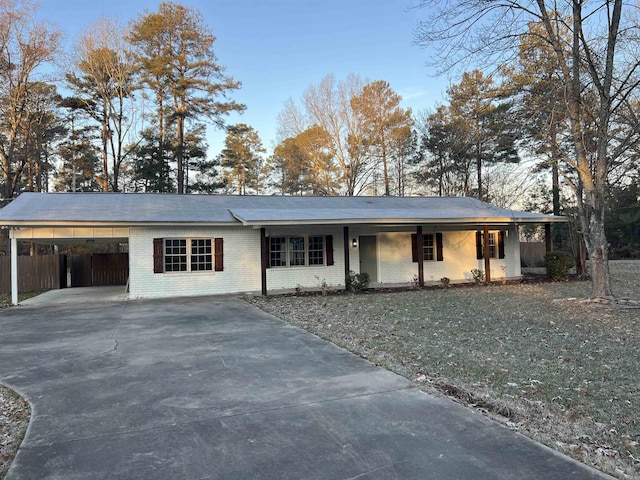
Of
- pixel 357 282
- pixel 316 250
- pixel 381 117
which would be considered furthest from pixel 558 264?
pixel 381 117

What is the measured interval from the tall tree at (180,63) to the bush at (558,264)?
1855 centimetres

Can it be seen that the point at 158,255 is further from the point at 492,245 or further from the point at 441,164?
the point at 441,164

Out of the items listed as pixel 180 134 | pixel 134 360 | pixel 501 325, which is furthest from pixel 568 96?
pixel 180 134

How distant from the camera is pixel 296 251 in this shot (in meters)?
14.4

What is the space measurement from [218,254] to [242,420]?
1015cm

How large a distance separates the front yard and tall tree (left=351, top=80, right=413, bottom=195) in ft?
56.8

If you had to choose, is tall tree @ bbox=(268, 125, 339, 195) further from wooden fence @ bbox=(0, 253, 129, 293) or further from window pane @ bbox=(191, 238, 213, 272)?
window pane @ bbox=(191, 238, 213, 272)

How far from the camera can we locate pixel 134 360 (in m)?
5.48

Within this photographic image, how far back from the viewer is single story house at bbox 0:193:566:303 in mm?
Answer: 12141

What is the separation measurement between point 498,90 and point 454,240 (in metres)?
6.59

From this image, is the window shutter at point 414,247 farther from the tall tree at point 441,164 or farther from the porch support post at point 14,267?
the tall tree at point 441,164

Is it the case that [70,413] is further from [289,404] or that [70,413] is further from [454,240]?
[454,240]

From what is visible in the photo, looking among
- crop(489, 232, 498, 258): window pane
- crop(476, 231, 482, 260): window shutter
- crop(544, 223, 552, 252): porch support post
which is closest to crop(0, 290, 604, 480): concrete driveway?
crop(476, 231, 482, 260): window shutter

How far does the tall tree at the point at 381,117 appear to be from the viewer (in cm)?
2648
